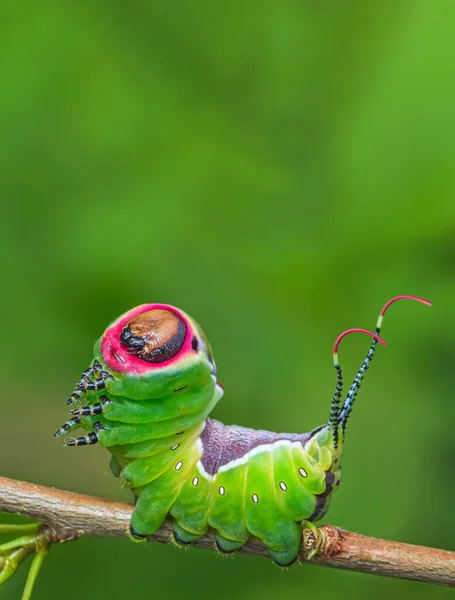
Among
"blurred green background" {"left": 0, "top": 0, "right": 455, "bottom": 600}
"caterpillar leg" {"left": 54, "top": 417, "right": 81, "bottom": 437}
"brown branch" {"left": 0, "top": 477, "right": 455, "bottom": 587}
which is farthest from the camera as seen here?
"blurred green background" {"left": 0, "top": 0, "right": 455, "bottom": 600}

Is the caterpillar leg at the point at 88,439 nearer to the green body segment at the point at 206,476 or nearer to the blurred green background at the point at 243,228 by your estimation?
the green body segment at the point at 206,476

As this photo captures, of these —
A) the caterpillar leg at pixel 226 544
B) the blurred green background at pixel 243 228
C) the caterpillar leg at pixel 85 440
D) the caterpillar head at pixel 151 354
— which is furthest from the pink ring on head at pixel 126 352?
the blurred green background at pixel 243 228

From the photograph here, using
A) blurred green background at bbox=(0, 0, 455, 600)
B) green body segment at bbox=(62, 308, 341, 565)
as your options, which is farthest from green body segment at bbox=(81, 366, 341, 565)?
blurred green background at bbox=(0, 0, 455, 600)

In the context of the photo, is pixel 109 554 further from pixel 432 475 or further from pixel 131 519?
pixel 432 475

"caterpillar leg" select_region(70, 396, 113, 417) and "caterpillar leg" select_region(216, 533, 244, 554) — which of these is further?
"caterpillar leg" select_region(216, 533, 244, 554)

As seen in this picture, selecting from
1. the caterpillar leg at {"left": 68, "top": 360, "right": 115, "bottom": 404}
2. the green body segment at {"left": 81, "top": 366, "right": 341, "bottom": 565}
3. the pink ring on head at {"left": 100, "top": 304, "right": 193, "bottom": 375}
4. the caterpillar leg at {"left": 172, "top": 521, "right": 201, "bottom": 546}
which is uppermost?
the pink ring on head at {"left": 100, "top": 304, "right": 193, "bottom": 375}

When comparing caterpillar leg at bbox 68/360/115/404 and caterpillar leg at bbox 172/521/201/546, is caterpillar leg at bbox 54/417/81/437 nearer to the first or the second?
caterpillar leg at bbox 68/360/115/404

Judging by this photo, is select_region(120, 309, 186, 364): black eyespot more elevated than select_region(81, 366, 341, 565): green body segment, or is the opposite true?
select_region(120, 309, 186, 364): black eyespot
